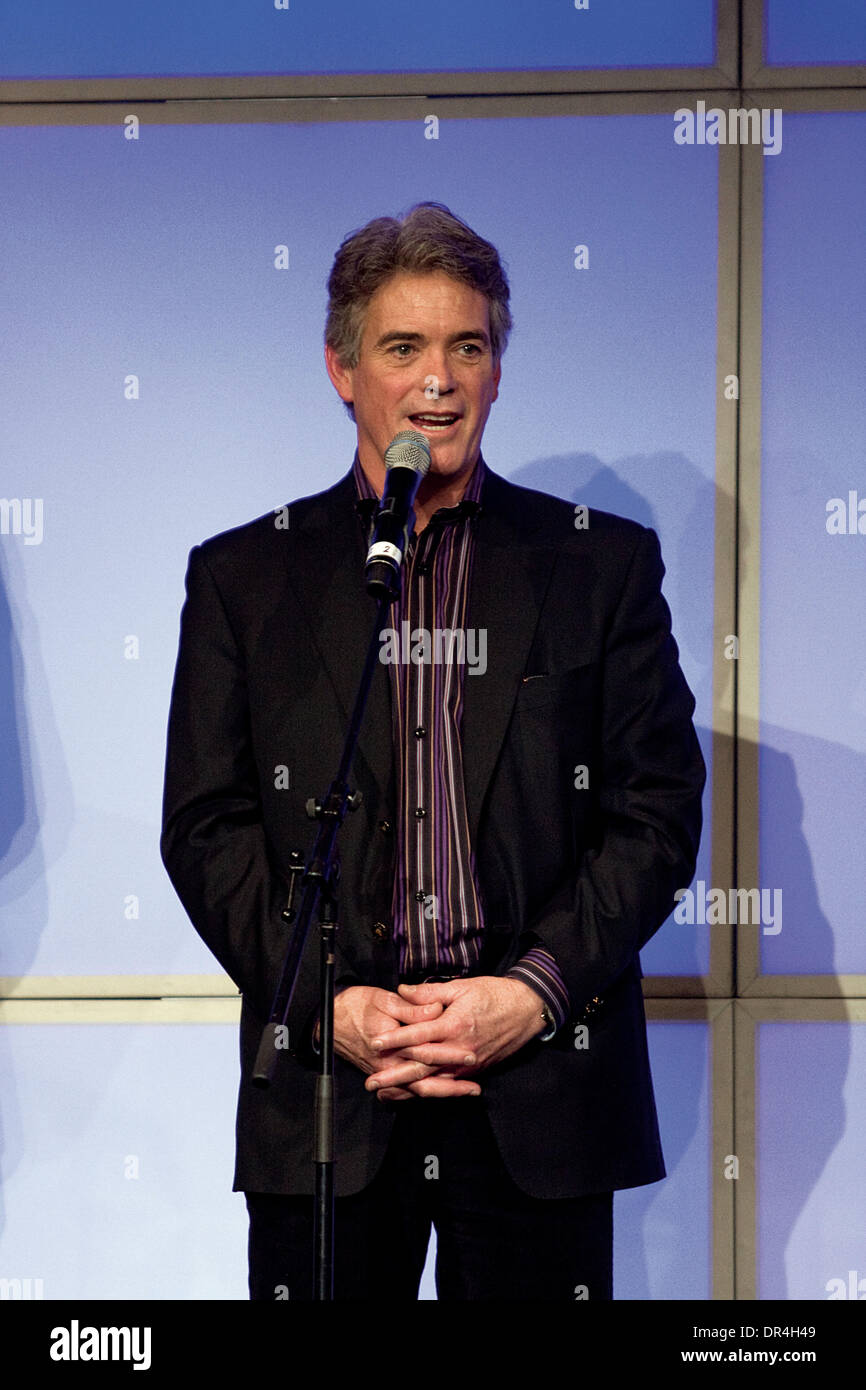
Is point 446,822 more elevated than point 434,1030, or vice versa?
point 446,822

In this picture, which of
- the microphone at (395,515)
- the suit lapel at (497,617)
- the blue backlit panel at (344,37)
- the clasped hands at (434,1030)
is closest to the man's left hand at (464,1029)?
the clasped hands at (434,1030)

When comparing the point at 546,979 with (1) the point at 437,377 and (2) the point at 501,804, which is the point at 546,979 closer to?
(2) the point at 501,804

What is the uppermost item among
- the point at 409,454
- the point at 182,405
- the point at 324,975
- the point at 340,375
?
the point at 182,405

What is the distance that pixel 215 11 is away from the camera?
348cm

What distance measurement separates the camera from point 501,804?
8.52 ft

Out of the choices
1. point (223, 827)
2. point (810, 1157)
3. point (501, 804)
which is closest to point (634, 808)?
→ point (501, 804)

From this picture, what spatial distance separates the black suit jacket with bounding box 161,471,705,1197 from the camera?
8.29 ft

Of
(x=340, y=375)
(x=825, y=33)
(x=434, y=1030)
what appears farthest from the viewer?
(x=825, y=33)

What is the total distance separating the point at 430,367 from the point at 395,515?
2.10ft

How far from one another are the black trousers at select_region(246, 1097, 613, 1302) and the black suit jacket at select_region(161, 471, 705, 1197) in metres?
0.05

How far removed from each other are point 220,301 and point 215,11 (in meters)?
0.62

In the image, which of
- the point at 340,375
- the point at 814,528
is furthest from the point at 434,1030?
the point at 814,528

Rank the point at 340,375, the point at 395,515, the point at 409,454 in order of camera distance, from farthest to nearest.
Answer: the point at 340,375 < the point at 409,454 < the point at 395,515

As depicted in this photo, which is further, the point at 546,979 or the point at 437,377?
the point at 437,377
